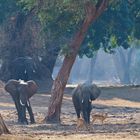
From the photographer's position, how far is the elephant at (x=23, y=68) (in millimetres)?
38688

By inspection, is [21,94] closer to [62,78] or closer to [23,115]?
[23,115]

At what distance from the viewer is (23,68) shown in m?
39.6

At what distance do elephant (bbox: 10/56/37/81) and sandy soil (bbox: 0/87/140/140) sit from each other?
2390 millimetres

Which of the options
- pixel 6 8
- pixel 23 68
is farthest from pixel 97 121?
pixel 23 68

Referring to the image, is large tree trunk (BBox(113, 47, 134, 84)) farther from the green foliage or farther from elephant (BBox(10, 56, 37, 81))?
the green foliage

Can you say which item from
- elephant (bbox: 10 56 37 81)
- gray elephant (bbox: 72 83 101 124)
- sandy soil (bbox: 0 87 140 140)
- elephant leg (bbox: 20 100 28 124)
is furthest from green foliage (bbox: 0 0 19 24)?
gray elephant (bbox: 72 83 101 124)

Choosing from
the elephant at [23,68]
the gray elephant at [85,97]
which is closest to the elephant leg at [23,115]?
the gray elephant at [85,97]

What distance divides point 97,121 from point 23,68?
16.9m

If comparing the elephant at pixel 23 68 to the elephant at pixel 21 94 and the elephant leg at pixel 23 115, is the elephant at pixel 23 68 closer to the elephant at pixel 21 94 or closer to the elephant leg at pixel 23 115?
the elephant at pixel 21 94

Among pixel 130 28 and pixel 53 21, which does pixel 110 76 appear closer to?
pixel 130 28

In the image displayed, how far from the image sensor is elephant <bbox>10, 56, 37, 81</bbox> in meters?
38.7

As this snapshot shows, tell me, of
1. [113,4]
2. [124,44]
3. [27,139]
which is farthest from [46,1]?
[124,44]

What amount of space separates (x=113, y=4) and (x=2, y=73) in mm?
17305

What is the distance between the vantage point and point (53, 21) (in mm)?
23453
